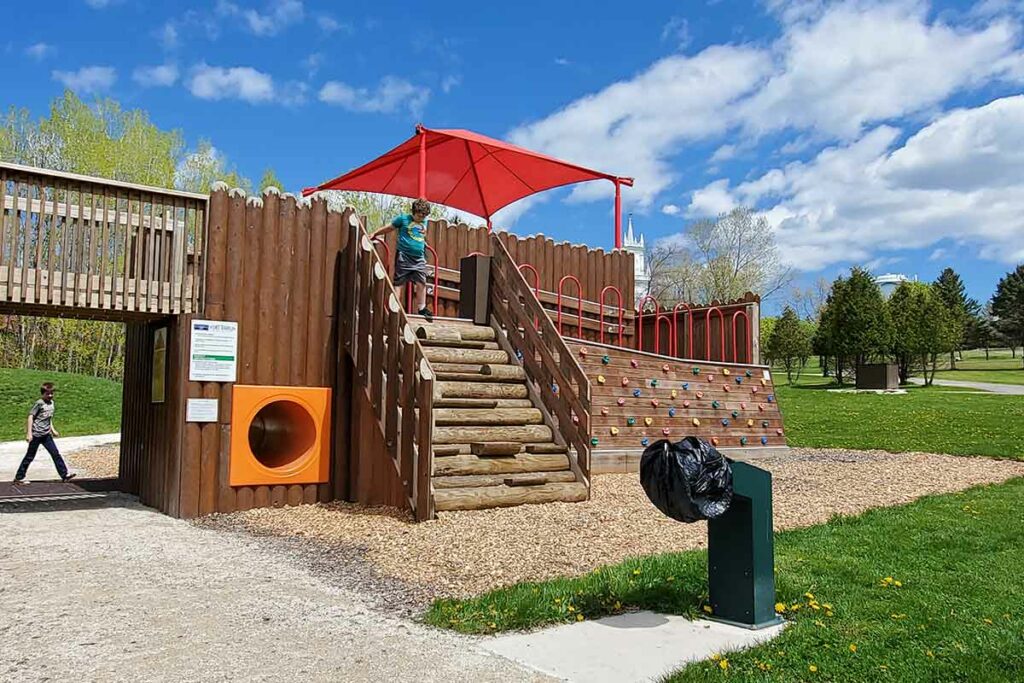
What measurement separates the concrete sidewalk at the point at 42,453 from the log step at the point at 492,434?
8101 millimetres

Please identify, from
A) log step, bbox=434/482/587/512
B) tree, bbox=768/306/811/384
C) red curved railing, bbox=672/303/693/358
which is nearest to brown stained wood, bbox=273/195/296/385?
log step, bbox=434/482/587/512

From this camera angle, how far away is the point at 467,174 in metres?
16.7

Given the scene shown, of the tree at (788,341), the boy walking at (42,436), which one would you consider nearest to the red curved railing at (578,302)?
the boy walking at (42,436)

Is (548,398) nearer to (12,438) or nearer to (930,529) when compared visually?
(930,529)

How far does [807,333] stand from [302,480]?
45.2 meters

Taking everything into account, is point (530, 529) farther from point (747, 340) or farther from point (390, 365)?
point (747, 340)

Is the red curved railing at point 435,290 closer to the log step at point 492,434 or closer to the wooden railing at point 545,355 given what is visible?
the wooden railing at point 545,355

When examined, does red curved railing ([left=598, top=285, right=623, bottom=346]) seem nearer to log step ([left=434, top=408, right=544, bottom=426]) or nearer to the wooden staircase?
the wooden staircase

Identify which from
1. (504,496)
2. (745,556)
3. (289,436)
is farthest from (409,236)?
(745,556)

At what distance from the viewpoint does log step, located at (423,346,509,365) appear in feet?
32.2

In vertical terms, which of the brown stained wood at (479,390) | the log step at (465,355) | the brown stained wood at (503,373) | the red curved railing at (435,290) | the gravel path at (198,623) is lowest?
the gravel path at (198,623)

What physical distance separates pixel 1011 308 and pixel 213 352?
75358 mm

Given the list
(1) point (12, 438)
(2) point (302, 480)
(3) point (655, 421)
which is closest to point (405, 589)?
(2) point (302, 480)

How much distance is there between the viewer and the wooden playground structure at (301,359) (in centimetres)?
843
